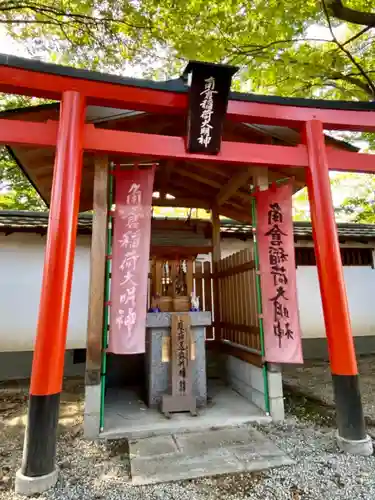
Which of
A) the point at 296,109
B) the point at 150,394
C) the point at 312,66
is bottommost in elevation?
the point at 150,394

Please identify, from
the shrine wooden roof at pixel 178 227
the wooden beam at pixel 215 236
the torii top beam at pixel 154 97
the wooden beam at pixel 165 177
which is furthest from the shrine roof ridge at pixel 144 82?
the shrine wooden roof at pixel 178 227

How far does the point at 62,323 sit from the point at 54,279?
18.4 inches

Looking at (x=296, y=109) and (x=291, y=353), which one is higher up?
(x=296, y=109)

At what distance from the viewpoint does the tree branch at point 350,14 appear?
586 centimetres

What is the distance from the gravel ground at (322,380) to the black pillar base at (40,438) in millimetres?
4218

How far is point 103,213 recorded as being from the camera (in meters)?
4.43

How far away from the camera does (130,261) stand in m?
4.31

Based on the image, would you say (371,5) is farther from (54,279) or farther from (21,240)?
(21,240)

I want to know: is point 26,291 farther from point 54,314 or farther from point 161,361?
point 54,314

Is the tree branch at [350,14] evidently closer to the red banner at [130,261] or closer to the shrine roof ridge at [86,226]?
the shrine roof ridge at [86,226]

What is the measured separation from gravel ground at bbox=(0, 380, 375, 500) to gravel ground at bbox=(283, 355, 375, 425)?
137cm

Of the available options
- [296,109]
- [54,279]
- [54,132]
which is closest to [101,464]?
[54,279]

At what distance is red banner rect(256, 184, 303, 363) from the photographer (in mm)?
4582

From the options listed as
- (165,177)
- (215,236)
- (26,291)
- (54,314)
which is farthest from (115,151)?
(26,291)
